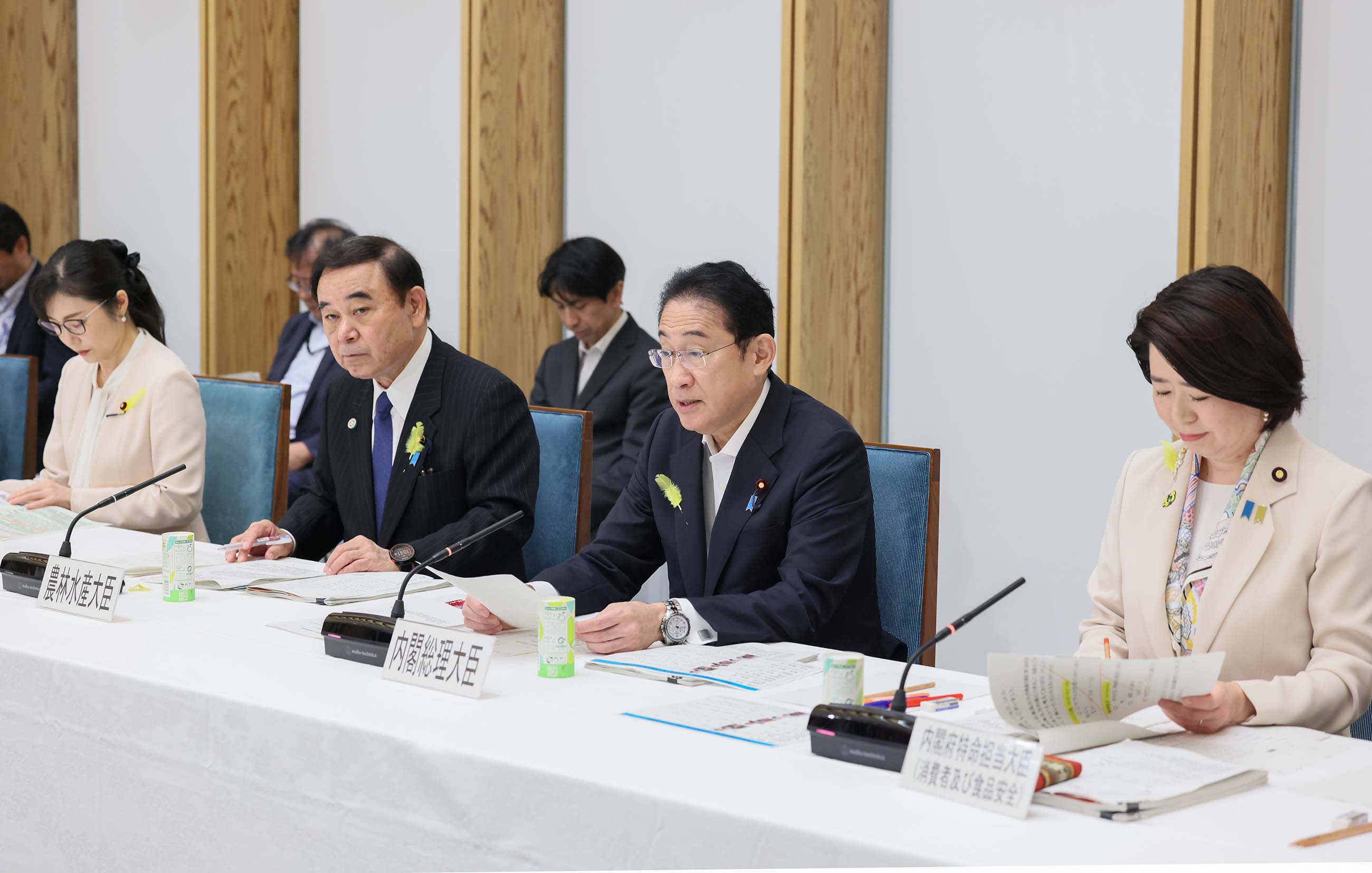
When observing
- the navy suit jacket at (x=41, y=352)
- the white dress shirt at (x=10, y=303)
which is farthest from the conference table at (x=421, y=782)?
the white dress shirt at (x=10, y=303)

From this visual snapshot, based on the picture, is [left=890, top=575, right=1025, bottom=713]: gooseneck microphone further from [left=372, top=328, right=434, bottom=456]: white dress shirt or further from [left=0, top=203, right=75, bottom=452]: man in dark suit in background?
[left=0, top=203, right=75, bottom=452]: man in dark suit in background

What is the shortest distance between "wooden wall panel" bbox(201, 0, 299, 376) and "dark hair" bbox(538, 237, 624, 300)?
1.83 meters

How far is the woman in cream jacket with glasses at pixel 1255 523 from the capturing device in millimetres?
1739

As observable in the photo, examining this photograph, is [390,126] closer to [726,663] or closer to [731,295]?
[731,295]

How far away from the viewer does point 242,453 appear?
3.38 metres

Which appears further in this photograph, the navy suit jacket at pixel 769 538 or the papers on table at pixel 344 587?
the papers on table at pixel 344 587

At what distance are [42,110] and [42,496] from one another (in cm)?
349

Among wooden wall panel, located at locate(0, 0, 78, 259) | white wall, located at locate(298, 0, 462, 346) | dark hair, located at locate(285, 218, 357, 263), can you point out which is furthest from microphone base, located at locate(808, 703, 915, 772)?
wooden wall panel, located at locate(0, 0, 78, 259)

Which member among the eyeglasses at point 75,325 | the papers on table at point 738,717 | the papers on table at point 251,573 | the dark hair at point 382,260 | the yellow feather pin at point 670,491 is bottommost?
the papers on table at point 251,573

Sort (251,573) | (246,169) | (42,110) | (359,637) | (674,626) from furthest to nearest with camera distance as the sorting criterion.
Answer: (42,110)
(246,169)
(251,573)
(674,626)
(359,637)

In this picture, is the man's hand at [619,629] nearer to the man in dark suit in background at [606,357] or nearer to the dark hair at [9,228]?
the man in dark suit in background at [606,357]

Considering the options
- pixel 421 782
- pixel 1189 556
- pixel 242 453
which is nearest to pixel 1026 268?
pixel 1189 556

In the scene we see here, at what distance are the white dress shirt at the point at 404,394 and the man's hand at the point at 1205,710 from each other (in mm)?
1734

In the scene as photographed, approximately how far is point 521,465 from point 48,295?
55.0 inches
